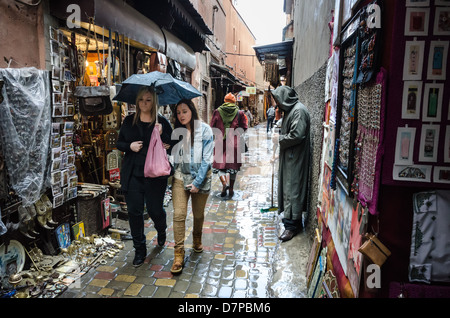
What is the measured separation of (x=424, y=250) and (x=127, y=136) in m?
3.36

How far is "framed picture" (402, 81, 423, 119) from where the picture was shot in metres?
1.70

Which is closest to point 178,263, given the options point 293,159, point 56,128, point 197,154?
point 197,154

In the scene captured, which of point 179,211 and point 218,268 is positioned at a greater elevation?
point 179,211

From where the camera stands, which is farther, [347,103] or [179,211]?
[179,211]

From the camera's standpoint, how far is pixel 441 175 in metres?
1.71

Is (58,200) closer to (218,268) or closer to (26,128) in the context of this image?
(26,128)

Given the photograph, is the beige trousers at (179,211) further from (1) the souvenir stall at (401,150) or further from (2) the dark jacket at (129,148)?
(1) the souvenir stall at (401,150)

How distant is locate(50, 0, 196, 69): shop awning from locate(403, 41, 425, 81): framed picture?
386cm

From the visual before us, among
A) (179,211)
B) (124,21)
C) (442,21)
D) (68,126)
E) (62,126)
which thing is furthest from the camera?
(124,21)

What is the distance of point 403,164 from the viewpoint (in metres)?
1.77

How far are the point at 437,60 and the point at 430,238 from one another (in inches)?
38.4

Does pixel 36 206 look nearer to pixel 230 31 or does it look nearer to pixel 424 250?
pixel 424 250

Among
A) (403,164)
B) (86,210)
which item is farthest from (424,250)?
(86,210)
